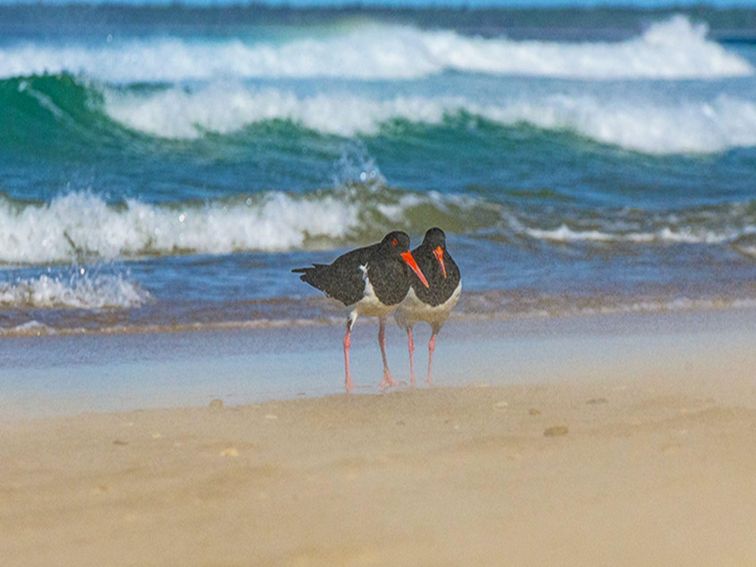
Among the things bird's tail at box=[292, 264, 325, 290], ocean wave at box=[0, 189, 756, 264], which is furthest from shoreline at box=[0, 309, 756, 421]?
ocean wave at box=[0, 189, 756, 264]

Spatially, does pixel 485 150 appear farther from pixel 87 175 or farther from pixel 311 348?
pixel 311 348

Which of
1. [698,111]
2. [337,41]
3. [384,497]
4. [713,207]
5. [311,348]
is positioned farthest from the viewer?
[337,41]

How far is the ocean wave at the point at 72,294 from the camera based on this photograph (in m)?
8.78

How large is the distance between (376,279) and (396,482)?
1.93m

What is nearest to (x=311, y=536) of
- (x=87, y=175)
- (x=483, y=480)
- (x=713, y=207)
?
(x=483, y=480)

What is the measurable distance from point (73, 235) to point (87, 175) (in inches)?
141

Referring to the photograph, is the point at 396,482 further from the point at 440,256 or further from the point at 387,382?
the point at 440,256

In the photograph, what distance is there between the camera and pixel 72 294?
8.91 meters

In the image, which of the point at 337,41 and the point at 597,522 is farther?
the point at 337,41

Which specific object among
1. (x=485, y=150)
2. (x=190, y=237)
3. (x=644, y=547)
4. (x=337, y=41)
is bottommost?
(x=644, y=547)

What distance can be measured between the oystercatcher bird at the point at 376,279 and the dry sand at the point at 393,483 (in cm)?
62

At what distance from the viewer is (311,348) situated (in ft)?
25.1

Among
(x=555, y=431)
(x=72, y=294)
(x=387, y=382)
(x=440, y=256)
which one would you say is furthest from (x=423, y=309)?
(x=72, y=294)

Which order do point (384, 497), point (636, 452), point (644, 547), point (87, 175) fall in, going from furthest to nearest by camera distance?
1. point (87, 175)
2. point (636, 452)
3. point (384, 497)
4. point (644, 547)
